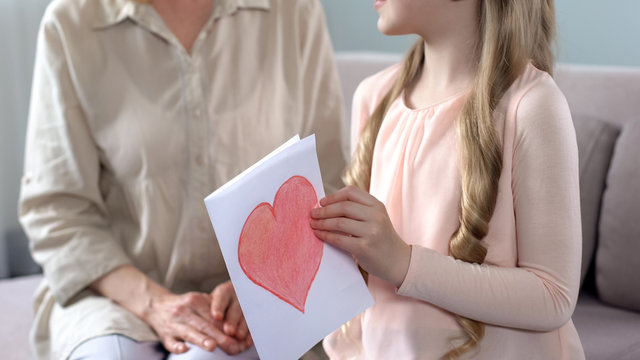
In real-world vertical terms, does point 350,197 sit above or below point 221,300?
above

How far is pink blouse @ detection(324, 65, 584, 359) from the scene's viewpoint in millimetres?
804

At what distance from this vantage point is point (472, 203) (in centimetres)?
83

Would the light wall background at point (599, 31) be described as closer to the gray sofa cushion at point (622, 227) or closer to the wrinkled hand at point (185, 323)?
the gray sofa cushion at point (622, 227)

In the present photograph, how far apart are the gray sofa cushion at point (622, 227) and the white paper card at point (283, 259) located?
76 cm

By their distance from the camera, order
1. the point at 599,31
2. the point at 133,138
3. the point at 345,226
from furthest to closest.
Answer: the point at 599,31 → the point at 133,138 → the point at 345,226

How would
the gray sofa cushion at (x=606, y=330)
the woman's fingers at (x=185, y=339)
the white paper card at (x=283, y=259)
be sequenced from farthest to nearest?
the gray sofa cushion at (x=606, y=330) < the woman's fingers at (x=185, y=339) < the white paper card at (x=283, y=259)

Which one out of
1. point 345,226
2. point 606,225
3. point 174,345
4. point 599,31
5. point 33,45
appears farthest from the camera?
point 33,45

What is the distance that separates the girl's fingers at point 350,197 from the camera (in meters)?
0.79

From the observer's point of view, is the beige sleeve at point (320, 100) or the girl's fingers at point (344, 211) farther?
the beige sleeve at point (320, 100)

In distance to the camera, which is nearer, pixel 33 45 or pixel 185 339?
pixel 185 339

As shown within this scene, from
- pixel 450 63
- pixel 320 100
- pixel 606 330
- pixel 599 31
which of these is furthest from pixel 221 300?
pixel 599 31

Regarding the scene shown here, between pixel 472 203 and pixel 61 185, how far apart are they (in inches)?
32.4

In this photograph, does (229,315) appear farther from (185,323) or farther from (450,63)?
(450,63)

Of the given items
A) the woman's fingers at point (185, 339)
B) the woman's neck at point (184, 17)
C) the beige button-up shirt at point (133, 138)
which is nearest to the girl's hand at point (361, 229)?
the woman's fingers at point (185, 339)
